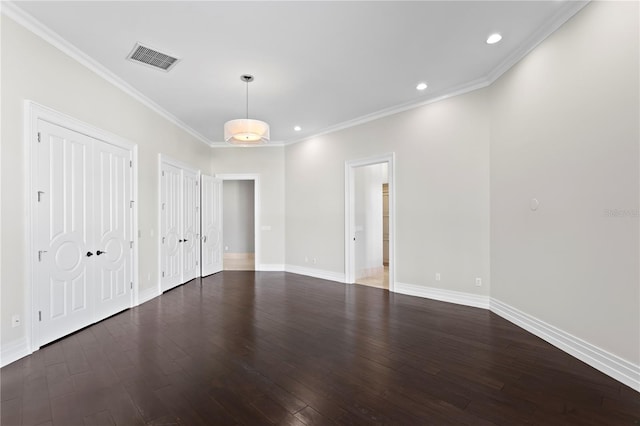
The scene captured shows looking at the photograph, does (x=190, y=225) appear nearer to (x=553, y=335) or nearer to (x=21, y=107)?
(x=21, y=107)

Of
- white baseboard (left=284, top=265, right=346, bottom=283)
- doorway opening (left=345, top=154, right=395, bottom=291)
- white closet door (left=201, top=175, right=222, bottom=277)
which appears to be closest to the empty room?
doorway opening (left=345, top=154, right=395, bottom=291)

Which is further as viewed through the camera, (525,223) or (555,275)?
(525,223)

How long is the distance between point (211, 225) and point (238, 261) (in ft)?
6.78

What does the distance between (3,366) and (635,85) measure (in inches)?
234

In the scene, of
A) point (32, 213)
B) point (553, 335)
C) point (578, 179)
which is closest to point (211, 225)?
point (32, 213)

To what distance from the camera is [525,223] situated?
3.50 meters

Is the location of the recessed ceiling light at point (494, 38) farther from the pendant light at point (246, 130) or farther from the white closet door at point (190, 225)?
the white closet door at point (190, 225)

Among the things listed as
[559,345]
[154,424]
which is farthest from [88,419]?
[559,345]

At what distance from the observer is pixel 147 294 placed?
15.6 feet

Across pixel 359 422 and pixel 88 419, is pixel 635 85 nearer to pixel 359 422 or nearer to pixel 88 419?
pixel 359 422

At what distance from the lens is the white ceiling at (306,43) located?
2.76 meters

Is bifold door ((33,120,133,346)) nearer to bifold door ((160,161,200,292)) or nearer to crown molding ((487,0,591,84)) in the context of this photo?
bifold door ((160,161,200,292))

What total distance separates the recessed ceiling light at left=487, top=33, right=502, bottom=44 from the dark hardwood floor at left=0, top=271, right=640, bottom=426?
134 inches

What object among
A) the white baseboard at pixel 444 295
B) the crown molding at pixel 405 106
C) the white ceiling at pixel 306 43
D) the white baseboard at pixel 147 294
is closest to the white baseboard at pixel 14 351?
the white baseboard at pixel 147 294
